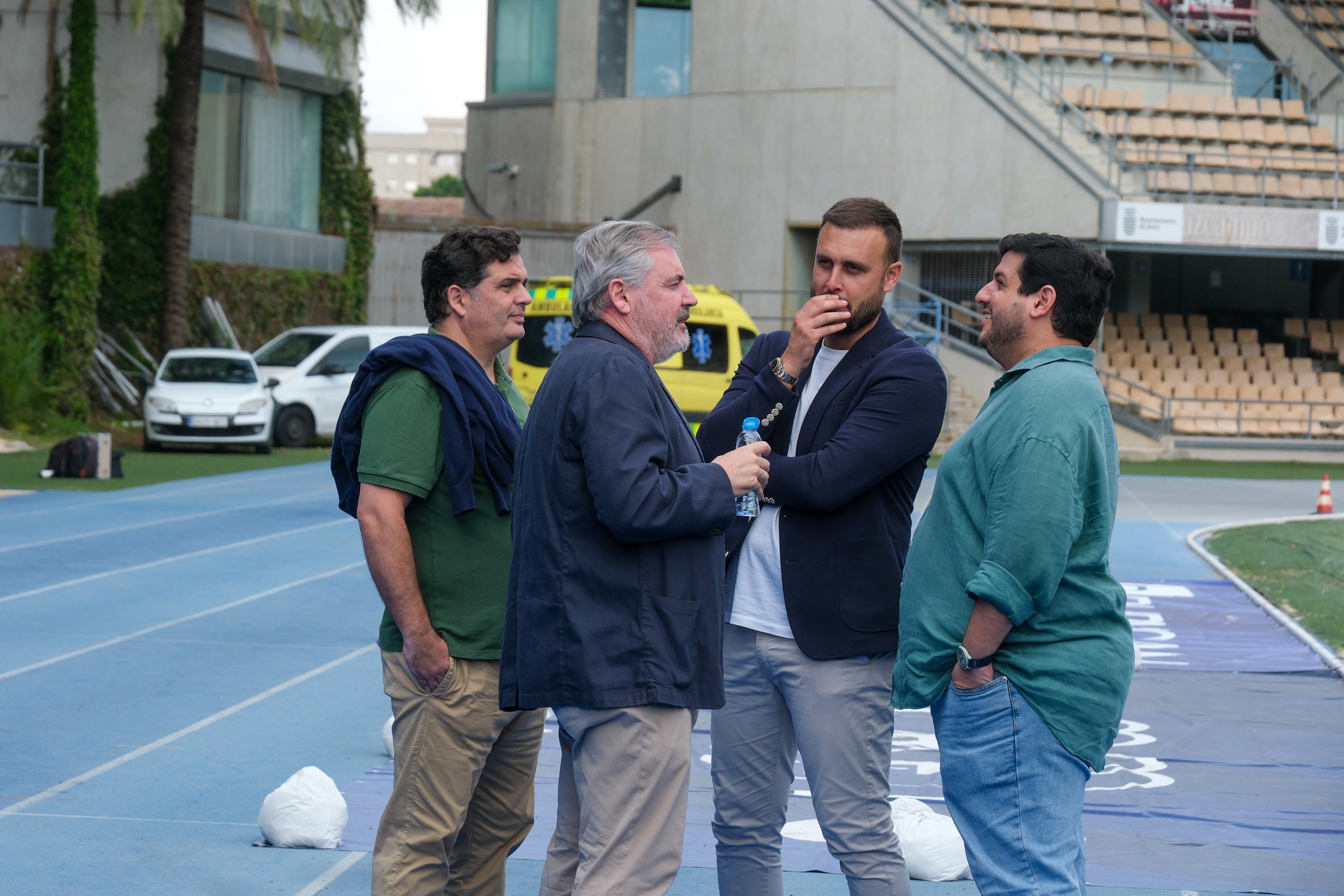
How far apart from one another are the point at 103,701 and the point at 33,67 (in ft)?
69.3

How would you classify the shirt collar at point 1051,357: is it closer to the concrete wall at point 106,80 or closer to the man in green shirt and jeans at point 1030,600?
the man in green shirt and jeans at point 1030,600

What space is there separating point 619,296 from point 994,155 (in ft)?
94.7

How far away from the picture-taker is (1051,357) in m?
3.31

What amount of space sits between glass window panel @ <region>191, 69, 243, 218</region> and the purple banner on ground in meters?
21.0

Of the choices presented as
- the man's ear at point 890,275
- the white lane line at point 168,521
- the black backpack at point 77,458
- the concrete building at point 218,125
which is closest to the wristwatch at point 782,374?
the man's ear at point 890,275

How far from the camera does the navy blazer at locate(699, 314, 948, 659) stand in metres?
3.70

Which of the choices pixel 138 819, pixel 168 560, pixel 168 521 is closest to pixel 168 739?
pixel 138 819

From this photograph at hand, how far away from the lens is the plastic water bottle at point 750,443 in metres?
3.53

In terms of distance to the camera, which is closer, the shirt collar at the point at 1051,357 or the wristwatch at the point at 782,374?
the shirt collar at the point at 1051,357

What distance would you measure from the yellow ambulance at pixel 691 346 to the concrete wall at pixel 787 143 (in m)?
13.4

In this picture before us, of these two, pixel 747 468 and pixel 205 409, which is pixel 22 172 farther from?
pixel 747 468

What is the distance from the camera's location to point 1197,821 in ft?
18.2

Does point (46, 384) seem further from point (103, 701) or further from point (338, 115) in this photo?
point (103, 701)

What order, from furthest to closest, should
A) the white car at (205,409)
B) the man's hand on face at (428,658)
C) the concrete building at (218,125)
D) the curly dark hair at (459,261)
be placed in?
1. the concrete building at (218,125)
2. the white car at (205,409)
3. the curly dark hair at (459,261)
4. the man's hand on face at (428,658)
